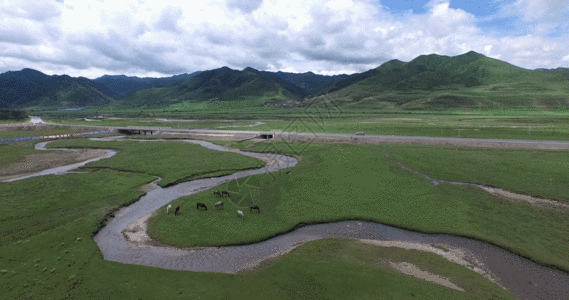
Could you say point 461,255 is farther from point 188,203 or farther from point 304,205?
point 188,203

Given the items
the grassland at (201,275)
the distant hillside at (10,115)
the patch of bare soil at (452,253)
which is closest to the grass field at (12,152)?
the grassland at (201,275)

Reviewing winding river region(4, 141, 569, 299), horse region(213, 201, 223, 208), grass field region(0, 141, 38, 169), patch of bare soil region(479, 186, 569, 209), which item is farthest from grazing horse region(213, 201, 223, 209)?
grass field region(0, 141, 38, 169)

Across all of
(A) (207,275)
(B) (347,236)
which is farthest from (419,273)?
(A) (207,275)

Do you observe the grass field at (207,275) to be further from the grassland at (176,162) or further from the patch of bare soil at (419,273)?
the grassland at (176,162)

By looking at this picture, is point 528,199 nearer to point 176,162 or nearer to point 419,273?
point 419,273

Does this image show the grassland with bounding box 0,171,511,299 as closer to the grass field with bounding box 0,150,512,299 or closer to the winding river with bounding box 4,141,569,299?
the grass field with bounding box 0,150,512,299

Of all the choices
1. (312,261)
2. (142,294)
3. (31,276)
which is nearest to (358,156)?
(312,261)
